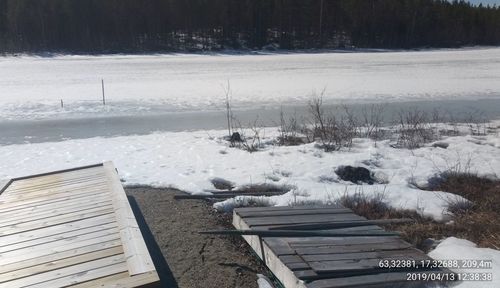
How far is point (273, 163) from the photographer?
842 centimetres

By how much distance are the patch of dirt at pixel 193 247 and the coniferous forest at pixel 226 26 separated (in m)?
50.0

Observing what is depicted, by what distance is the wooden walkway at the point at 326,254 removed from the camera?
3559 millimetres

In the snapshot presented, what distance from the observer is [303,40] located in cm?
6281

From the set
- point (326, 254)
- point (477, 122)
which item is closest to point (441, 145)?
point (477, 122)

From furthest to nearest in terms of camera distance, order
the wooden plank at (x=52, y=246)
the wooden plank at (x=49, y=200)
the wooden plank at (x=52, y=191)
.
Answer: the wooden plank at (x=52, y=191) < the wooden plank at (x=49, y=200) < the wooden plank at (x=52, y=246)

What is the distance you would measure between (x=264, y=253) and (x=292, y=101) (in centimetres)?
1387

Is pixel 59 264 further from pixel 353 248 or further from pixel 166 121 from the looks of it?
pixel 166 121

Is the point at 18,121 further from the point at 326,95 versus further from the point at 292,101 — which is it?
the point at 326,95

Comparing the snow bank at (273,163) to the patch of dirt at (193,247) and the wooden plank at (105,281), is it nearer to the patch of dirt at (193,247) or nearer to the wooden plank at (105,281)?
the patch of dirt at (193,247)

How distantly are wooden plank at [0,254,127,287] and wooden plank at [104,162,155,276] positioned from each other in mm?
86

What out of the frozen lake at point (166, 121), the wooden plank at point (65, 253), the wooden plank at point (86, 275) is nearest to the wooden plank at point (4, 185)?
the wooden plank at point (65, 253)

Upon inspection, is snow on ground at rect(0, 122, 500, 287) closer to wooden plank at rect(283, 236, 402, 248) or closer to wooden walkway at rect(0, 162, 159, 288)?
wooden plank at rect(283, 236, 402, 248)

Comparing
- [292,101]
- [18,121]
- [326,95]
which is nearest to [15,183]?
[18,121]

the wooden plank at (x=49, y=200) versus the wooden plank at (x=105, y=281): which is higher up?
the wooden plank at (x=105, y=281)
